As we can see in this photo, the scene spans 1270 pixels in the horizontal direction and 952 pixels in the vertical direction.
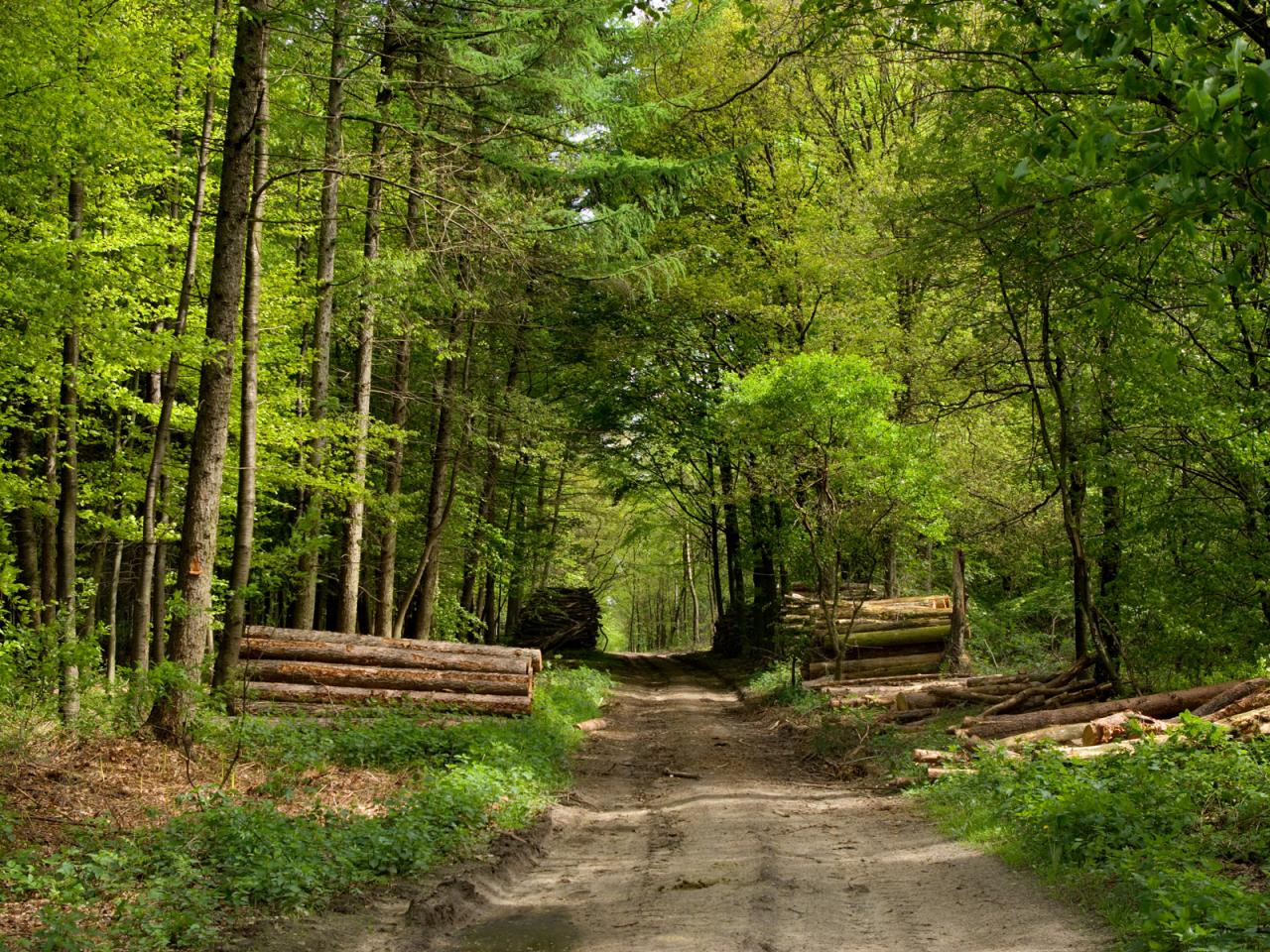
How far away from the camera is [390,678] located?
47.3 ft

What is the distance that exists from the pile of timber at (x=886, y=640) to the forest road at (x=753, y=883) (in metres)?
8.88

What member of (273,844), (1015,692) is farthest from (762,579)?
(273,844)

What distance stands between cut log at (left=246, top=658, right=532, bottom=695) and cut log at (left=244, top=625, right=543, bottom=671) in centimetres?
38

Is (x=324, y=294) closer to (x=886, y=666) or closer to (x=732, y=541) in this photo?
(x=886, y=666)

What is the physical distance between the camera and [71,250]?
1246cm

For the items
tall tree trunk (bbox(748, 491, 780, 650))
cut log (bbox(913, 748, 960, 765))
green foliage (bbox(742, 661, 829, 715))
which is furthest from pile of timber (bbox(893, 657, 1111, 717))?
tall tree trunk (bbox(748, 491, 780, 650))

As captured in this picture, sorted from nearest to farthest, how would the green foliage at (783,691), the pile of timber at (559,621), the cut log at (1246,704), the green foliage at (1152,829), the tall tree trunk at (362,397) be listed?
the green foliage at (1152,829)
the cut log at (1246,704)
the tall tree trunk at (362,397)
the green foliage at (783,691)
the pile of timber at (559,621)

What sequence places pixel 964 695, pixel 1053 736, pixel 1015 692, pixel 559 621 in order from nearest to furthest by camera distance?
pixel 1053 736 → pixel 1015 692 → pixel 964 695 → pixel 559 621

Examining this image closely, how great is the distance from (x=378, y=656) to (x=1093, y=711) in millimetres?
9839

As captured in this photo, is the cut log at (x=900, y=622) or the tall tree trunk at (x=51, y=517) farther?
the cut log at (x=900, y=622)

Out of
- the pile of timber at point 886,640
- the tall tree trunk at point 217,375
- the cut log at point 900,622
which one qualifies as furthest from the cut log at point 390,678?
the cut log at point 900,622

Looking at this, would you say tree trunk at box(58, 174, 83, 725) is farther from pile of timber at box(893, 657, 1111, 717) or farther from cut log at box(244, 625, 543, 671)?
pile of timber at box(893, 657, 1111, 717)

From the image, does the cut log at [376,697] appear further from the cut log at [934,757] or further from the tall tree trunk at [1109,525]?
the tall tree trunk at [1109,525]

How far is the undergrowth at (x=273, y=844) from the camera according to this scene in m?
5.25
